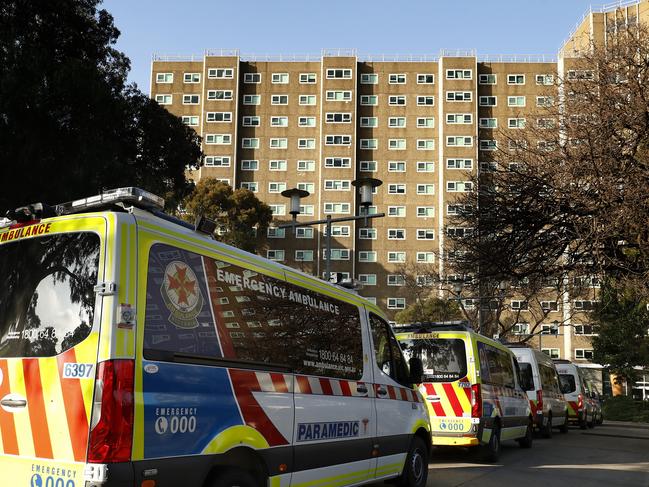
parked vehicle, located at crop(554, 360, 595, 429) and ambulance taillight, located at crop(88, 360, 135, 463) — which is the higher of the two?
ambulance taillight, located at crop(88, 360, 135, 463)

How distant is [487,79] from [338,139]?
17.7m

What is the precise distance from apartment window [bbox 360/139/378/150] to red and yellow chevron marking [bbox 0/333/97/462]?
7052 centimetres

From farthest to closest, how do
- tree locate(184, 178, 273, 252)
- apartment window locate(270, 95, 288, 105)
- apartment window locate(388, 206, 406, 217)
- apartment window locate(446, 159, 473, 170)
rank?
apartment window locate(270, 95, 288, 105)
apartment window locate(446, 159, 473, 170)
apartment window locate(388, 206, 406, 217)
tree locate(184, 178, 273, 252)

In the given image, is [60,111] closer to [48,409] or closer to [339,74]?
[48,409]

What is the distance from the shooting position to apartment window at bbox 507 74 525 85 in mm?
74250

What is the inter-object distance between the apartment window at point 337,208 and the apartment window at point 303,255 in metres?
4.61

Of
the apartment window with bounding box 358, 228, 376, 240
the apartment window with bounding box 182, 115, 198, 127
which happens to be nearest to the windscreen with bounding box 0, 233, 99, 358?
the apartment window with bounding box 358, 228, 376, 240

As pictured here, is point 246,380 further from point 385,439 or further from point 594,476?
point 594,476

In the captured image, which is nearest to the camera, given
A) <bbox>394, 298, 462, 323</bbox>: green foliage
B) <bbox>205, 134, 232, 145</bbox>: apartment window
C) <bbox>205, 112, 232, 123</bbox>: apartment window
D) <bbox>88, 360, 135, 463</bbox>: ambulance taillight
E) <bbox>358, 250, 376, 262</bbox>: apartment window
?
<bbox>88, 360, 135, 463</bbox>: ambulance taillight

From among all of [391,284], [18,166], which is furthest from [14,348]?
[391,284]

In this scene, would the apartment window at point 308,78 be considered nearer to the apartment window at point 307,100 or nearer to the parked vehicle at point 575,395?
the apartment window at point 307,100

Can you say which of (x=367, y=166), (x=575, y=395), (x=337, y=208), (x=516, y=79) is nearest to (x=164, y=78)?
(x=337, y=208)

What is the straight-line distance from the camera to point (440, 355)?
11523 millimetres

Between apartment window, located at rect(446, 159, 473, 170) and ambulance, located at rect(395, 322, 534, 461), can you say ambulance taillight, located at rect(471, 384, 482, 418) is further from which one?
Result: apartment window, located at rect(446, 159, 473, 170)
